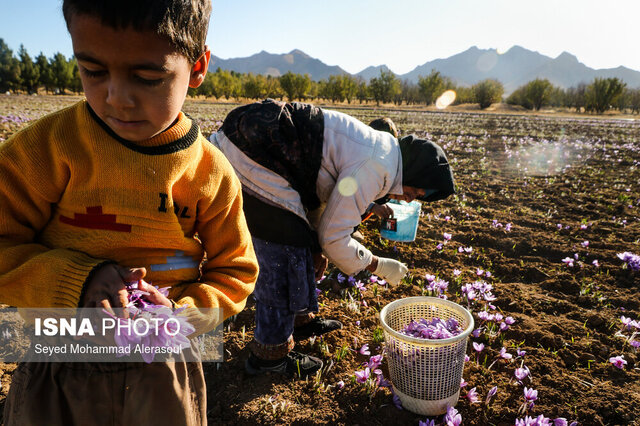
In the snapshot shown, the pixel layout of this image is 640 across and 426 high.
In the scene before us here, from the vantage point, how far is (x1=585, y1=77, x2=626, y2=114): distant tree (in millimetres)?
58500

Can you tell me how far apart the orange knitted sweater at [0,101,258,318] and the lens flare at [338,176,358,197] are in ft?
3.82

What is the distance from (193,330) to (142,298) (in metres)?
0.21

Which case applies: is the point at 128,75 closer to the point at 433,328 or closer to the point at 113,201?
the point at 113,201

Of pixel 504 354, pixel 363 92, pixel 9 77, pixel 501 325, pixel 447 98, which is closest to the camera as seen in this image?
pixel 504 354

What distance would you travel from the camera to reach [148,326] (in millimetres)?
1155

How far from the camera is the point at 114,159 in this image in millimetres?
1232

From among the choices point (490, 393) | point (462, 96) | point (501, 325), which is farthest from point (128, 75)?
point (462, 96)

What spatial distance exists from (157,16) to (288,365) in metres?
2.74

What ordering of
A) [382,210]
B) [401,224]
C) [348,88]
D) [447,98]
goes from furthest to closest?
[447,98], [348,88], [401,224], [382,210]

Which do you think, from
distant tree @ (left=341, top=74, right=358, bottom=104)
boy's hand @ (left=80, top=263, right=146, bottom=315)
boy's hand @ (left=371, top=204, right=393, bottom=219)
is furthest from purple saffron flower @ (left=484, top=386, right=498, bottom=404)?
distant tree @ (left=341, top=74, right=358, bottom=104)

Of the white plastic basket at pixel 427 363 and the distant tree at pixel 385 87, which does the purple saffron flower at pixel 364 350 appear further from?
the distant tree at pixel 385 87

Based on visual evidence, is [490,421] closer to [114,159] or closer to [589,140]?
[114,159]

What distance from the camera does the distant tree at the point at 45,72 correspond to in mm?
64188

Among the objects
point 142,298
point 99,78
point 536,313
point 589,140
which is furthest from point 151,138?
point 589,140
